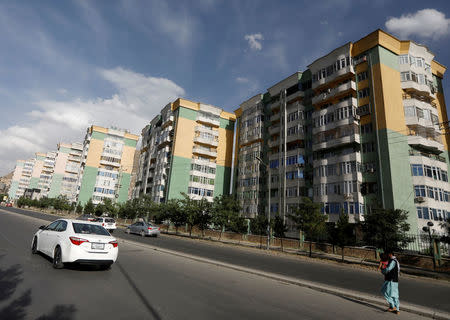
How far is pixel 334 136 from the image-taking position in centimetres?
4081

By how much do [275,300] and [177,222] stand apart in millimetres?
33866

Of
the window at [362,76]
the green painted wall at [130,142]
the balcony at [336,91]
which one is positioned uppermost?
the green painted wall at [130,142]

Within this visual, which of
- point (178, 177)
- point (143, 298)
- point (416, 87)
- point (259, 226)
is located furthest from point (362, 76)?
point (143, 298)

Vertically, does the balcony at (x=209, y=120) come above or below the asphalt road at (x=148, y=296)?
above

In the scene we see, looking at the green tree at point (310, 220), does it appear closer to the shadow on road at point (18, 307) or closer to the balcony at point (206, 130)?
the shadow on road at point (18, 307)

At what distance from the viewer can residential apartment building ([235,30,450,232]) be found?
33781 mm

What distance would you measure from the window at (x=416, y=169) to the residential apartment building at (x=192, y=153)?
41.9 m

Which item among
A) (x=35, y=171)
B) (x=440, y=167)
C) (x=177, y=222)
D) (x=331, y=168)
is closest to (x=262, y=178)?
(x=331, y=168)

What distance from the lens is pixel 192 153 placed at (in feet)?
221

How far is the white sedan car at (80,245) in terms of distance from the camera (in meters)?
8.16

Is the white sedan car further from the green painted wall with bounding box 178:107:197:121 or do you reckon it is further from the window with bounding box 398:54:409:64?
the green painted wall with bounding box 178:107:197:121

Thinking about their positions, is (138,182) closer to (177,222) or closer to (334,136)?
(177,222)

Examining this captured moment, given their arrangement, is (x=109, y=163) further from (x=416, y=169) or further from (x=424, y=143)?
(x=424, y=143)

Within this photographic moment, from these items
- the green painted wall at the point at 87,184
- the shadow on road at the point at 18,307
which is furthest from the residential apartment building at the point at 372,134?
the green painted wall at the point at 87,184
